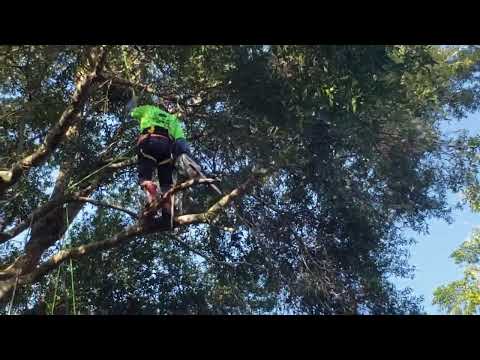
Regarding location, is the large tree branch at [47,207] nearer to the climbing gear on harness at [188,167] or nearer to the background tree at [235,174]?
the background tree at [235,174]

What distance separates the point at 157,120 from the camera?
17.7 feet

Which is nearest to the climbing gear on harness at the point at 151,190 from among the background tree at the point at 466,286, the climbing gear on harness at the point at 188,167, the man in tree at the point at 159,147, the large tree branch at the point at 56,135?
the man in tree at the point at 159,147

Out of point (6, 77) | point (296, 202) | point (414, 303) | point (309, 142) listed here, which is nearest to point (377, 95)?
point (309, 142)

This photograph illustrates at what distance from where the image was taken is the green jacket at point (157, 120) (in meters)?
5.39

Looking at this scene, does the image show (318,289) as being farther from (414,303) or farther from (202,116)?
(202,116)

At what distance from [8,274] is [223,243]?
107 inches

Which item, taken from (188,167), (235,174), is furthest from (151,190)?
(235,174)

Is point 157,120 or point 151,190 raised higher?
point 157,120

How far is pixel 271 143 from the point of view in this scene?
653 cm

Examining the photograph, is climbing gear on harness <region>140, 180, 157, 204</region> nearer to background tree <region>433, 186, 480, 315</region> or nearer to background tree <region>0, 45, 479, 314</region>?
background tree <region>0, 45, 479, 314</region>

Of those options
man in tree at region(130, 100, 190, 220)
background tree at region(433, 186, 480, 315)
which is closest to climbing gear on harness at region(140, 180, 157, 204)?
man in tree at region(130, 100, 190, 220)

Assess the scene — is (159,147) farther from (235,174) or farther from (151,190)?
(235,174)
